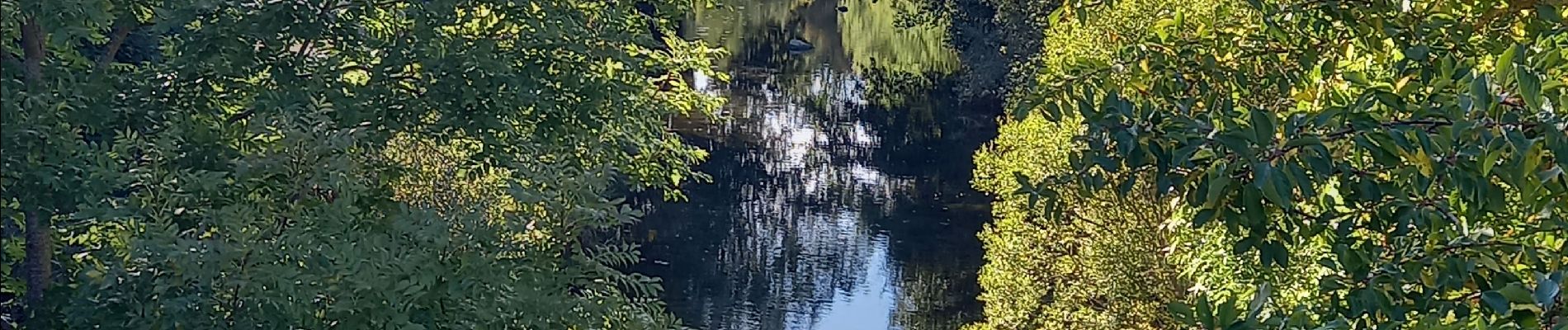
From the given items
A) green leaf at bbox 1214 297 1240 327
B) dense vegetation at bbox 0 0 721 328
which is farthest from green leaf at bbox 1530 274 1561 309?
dense vegetation at bbox 0 0 721 328

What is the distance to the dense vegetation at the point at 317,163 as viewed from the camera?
18.1 ft

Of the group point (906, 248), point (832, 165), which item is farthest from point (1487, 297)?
point (832, 165)

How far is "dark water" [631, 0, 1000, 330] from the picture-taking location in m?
18.9

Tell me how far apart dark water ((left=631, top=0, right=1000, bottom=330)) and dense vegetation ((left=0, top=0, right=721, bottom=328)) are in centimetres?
456

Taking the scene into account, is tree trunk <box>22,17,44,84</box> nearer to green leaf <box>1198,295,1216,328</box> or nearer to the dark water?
A: green leaf <box>1198,295,1216,328</box>

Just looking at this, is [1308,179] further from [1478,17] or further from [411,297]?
[411,297]

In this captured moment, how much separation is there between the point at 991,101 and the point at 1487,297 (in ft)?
94.2

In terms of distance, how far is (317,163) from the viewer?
5918mm

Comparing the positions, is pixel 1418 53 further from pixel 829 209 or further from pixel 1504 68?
pixel 829 209

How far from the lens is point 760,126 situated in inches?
1119

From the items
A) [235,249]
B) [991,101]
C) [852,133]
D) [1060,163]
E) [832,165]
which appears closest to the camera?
[235,249]

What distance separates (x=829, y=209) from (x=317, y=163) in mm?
16860

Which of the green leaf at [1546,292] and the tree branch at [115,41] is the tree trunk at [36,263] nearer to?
the tree branch at [115,41]

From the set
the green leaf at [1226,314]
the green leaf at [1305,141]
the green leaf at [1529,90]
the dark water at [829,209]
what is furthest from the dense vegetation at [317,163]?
the dark water at [829,209]
